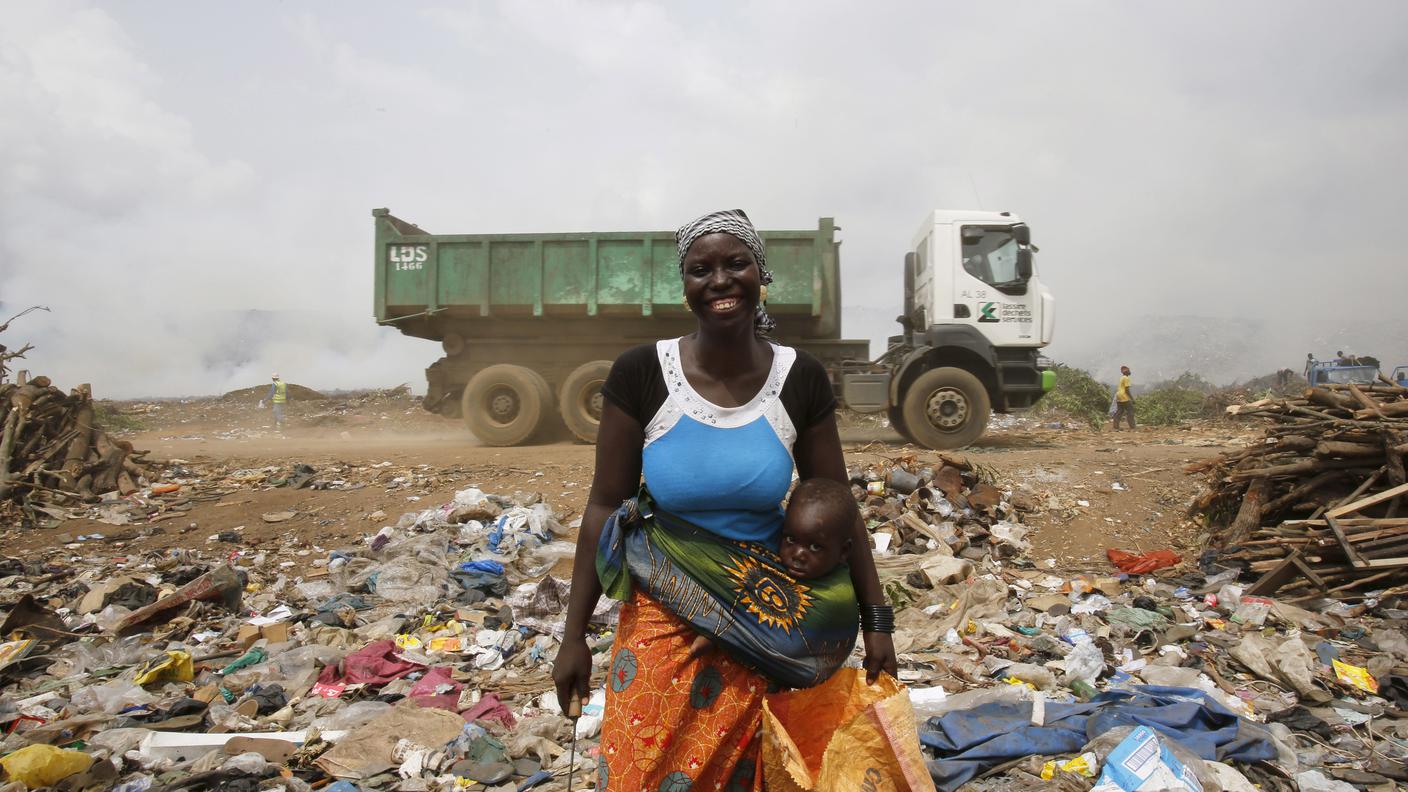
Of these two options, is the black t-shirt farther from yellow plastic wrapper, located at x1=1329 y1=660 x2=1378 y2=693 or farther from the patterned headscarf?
yellow plastic wrapper, located at x1=1329 y1=660 x2=1378 y2=693

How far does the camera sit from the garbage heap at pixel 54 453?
7.30m

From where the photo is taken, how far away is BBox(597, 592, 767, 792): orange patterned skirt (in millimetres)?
1401

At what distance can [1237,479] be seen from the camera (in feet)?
19.3

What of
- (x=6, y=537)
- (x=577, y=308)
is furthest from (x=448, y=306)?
(x=6, y=537)

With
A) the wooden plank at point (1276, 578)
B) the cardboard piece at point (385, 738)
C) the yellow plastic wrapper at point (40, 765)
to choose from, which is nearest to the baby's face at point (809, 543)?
the cardboard piece at point (385, 738)

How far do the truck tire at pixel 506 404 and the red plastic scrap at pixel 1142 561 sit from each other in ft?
22.2

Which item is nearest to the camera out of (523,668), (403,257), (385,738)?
(385,738)

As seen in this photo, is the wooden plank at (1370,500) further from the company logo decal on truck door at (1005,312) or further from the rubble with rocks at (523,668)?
the company logo decal on truck door at (1005,312)

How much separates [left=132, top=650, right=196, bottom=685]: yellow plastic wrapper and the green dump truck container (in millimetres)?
6276

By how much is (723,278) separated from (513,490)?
21.0 feet

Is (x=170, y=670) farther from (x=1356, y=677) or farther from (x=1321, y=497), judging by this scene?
(x=1321, y=497)

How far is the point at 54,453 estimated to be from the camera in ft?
25.8

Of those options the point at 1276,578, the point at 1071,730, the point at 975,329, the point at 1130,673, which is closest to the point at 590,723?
the point at 1071,730

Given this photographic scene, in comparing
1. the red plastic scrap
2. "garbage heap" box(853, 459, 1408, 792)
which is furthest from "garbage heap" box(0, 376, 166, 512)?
the red plastic scrap
